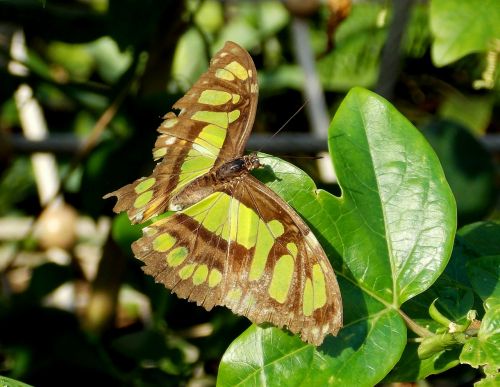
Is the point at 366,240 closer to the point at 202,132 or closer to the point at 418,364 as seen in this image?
the point at 418,364

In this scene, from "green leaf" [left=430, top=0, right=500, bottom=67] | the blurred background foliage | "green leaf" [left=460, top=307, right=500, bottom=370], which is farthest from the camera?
the blurred background foliage

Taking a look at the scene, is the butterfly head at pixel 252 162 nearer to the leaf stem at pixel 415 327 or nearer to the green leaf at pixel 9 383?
the leaf stem at pixel 415 327

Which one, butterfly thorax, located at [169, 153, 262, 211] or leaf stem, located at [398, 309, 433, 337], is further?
butterfly thorax, located at [169, 153, 262, 211]

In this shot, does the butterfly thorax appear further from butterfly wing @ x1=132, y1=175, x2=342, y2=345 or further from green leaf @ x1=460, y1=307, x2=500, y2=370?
green leaf @ x1=460, y1=307, x2=500, y2=370

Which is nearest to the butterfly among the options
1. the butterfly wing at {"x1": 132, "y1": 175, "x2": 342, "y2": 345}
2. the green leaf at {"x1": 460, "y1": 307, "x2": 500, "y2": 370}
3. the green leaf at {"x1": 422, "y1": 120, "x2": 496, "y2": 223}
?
the butterfly wing at {"x1": 132, "y1": 175, "x2": 342, "y2": 345}

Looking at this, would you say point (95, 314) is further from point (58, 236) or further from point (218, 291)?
point (218, 291)

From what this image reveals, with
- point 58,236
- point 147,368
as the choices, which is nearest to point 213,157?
point 147,368

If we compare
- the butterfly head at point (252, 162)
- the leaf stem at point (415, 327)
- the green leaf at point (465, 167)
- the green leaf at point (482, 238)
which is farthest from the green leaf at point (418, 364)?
the green leaf at point (465, 167)
